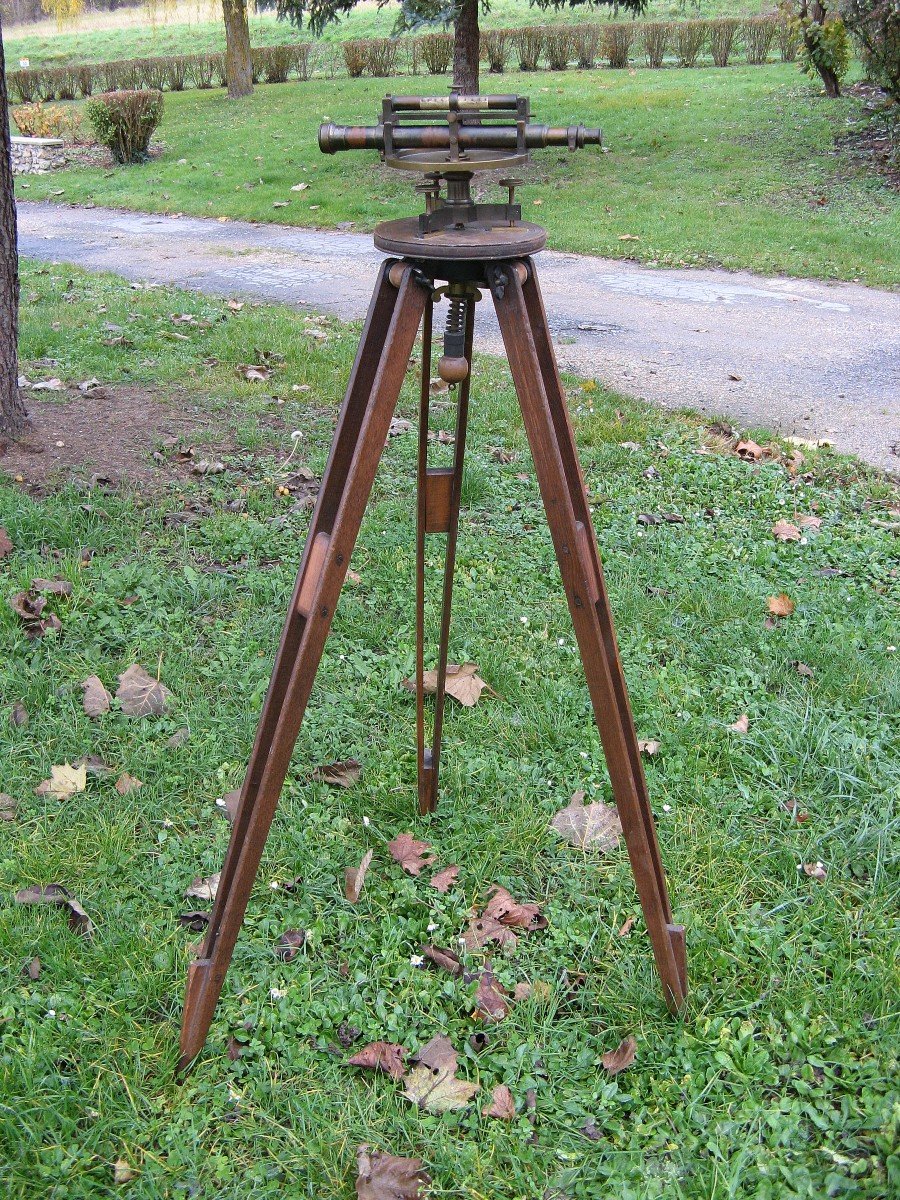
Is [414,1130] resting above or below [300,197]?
below

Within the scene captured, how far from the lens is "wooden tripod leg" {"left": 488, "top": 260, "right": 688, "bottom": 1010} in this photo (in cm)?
179

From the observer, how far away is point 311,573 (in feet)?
6.23

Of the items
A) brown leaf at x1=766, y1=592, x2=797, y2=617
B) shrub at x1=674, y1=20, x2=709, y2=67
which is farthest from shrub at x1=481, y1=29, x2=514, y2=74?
brown leaf at x1=766, y1=592, x2=797, y2=617

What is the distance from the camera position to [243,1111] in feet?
6.37

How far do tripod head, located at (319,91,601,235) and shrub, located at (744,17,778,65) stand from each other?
2325 cm

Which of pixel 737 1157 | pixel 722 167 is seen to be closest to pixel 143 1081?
pixel 737 1157

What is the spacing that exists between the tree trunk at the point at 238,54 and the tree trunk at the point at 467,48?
929cm

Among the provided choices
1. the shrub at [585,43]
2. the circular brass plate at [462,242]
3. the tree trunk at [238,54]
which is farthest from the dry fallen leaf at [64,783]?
the shrub at [585,43]

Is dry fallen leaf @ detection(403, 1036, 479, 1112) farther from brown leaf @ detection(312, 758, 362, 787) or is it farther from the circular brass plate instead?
the circular brass plate

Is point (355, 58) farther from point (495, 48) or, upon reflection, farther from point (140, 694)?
point (140, 694)

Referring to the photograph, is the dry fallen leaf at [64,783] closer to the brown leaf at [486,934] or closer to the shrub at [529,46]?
the brown leaf at [486,934]

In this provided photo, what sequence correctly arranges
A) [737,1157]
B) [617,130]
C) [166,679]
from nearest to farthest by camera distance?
[737,1157]
[166,679]
[617,130]

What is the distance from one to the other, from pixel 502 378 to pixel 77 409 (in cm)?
234

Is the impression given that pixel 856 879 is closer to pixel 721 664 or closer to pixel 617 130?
pixel 721 664
